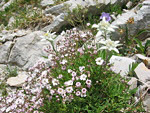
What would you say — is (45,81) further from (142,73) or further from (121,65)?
(142,73)

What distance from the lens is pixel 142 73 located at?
3.50 meters

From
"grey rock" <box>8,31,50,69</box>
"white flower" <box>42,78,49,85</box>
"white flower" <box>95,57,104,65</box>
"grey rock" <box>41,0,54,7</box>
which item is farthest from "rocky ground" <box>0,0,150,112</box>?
"white flower" <box>42,78,49,85</box>

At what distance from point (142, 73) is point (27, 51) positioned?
3833 millimetres

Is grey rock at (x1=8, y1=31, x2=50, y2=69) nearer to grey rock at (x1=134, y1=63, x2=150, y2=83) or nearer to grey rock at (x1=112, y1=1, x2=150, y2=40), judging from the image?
grey rock at (x1=112, y1=1, x2=150, y2=40)

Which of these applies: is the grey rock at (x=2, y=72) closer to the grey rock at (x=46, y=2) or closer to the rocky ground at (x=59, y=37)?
the rocky ground at (x=59, y=37)

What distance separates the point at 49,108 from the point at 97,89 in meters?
0.91

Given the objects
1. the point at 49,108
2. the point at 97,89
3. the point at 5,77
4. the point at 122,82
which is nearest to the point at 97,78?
the point at 97,89

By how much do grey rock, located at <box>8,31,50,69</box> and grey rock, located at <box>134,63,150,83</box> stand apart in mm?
3117

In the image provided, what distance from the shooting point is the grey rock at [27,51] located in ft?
18.5

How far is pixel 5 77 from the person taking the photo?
548 cm

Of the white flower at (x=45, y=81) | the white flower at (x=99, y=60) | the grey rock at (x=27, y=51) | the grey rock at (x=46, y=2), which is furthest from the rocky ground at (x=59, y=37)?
the white flower at (x=45, y=81)

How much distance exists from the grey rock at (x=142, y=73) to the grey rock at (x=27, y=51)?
3117mm

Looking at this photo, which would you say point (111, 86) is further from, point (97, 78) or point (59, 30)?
point (59, 30)

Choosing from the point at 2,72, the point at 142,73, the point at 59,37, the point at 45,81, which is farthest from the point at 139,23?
the point at 2,72
